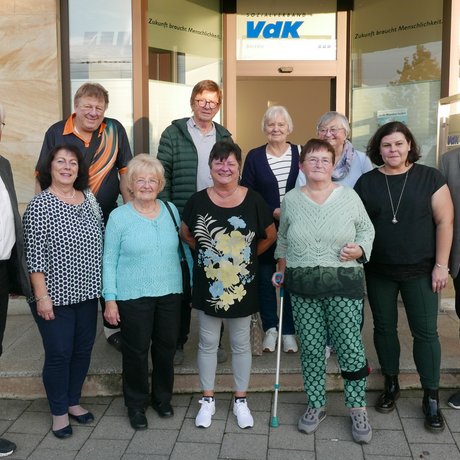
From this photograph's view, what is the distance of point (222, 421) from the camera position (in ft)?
11.2

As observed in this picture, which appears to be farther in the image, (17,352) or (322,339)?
(17,352)

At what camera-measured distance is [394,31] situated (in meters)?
6.14

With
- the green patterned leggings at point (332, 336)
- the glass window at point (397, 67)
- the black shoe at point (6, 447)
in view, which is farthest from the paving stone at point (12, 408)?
the glass window at point (397, 67)

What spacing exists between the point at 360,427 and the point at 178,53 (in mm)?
4434

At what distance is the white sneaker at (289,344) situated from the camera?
4.05 meters

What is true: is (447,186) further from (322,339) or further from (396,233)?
(322,339)

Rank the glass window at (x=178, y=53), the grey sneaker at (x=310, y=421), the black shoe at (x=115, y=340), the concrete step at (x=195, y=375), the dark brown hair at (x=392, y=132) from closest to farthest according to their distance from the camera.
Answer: the dark brown hair at (x=392, y=132) → the grey sneaker at (x=310, y=421) → the concrete step at (x=195, y=375) → the black shoe at (x=115, y=340) → the glass window at (x=178, y=53)

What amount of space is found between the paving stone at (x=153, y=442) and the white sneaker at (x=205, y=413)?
0.15 m

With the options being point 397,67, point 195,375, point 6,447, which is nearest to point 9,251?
point 6,447

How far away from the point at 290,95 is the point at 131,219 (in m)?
8.04

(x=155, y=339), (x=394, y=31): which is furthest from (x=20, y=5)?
(x=394, y=31)

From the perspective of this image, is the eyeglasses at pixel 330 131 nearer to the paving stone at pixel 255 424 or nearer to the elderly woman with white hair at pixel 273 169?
the elderly woman with white hair at pixel 273 169

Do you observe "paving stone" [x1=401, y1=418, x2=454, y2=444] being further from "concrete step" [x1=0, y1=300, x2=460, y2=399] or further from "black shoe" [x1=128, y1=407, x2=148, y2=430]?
"black shoe" [x1=128, y1=407, x2=148, y2=430]

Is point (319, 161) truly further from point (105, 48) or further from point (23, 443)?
point (105, 48)
